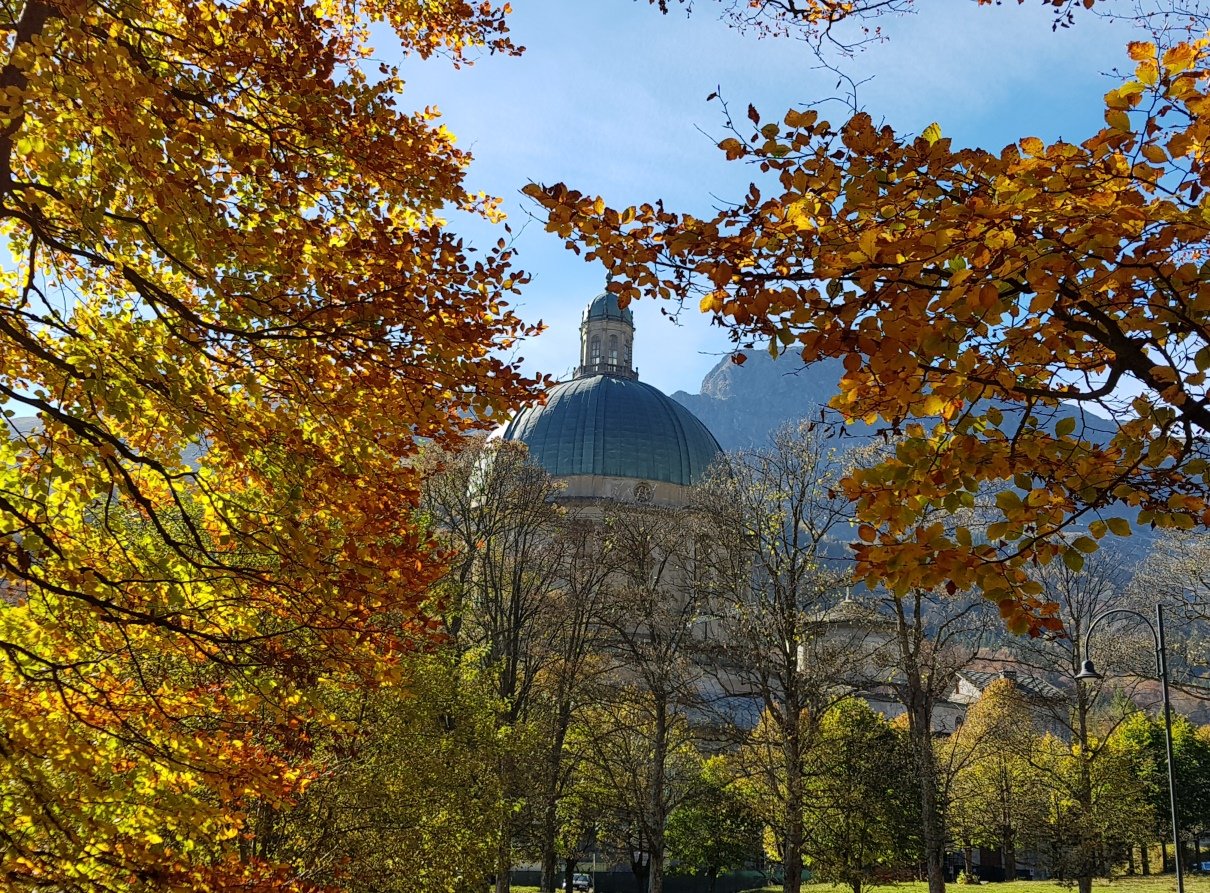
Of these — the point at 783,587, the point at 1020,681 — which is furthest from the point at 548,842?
the point at 1020,681

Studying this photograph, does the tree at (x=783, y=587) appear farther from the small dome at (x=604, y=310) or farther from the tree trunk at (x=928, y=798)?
the small dome at (x=604, y=310)

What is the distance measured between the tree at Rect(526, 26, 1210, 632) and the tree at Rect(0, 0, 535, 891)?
2160 millimetres

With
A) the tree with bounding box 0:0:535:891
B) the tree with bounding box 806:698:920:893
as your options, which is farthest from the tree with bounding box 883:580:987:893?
the tree with bounding box 0:0:535:891

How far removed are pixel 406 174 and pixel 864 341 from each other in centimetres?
419

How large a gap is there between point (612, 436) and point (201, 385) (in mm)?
55616

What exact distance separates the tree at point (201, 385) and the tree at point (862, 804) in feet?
50.3

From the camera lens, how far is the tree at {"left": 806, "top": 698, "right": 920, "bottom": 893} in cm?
2161

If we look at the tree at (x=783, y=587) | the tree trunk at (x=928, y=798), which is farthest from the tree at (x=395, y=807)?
the tree trunk at (x=928, y=798)

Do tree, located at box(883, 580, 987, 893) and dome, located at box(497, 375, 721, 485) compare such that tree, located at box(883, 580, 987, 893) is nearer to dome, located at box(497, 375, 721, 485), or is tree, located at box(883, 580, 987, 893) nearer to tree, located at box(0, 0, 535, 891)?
tree, located at box(0, 0, 535, 891)

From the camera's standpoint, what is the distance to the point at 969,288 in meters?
3.27

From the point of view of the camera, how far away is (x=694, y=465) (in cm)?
6200

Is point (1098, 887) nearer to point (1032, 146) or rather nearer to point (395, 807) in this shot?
point (395, 807)

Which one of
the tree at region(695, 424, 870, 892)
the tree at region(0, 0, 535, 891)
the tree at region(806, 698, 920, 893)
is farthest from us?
the tree at region(806, 698, 920, 893)

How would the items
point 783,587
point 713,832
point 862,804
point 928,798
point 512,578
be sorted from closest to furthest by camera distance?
point 783,587
point 928,798
point 862,804
point 512,578
point 713,832
